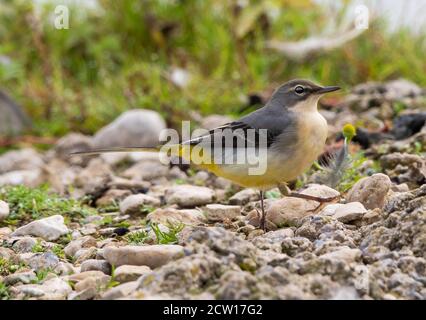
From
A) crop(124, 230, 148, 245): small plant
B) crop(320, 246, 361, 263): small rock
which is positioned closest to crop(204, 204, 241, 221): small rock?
crop(124, 230, 148, 245): small plant

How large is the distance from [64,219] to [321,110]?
372 cm

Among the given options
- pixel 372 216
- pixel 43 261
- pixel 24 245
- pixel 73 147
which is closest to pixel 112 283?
pixel 43 261

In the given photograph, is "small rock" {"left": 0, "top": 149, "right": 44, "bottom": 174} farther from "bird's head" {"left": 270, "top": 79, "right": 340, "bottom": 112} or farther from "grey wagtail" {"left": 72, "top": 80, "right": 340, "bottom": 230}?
"bird's head" {"left": 270, "top": 79, "right": 340, "bottom": 112}

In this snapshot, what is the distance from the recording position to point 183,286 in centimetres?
361

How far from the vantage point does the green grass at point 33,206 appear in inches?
236

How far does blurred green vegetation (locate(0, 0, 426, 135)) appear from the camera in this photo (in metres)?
9.56

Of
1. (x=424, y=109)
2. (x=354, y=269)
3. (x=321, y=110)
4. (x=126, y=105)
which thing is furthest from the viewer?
(x=126, y=105)

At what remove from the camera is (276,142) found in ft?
17.3

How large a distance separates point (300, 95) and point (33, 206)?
2105 mm

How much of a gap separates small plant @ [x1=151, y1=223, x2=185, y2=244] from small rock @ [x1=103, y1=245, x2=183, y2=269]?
1.75ft

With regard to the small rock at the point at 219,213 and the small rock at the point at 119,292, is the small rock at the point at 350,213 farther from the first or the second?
the small rock at the point at 119,292

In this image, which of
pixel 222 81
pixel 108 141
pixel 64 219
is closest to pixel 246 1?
pixel 222 81
